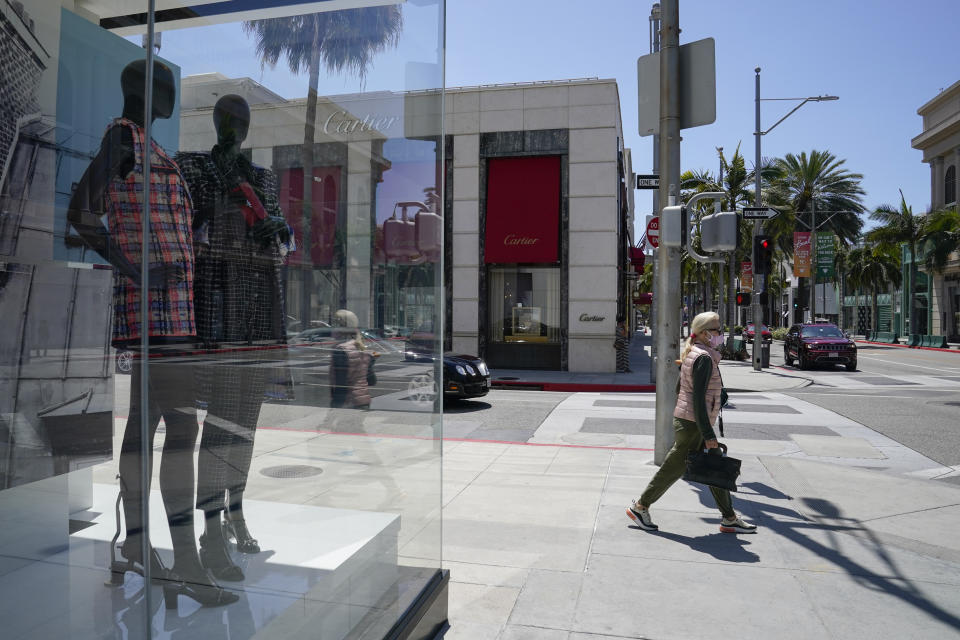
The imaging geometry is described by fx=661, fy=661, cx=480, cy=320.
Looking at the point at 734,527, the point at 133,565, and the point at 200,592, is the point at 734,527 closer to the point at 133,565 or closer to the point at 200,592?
the point at 200,592

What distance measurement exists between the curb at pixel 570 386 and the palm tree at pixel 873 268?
157 feet

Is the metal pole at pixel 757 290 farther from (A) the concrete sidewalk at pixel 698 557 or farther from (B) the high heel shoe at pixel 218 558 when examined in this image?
(B) the high heel shoe at pixel 218 558

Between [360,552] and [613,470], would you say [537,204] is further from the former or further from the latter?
[360,552]

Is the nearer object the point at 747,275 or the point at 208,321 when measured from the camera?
the point at 208,321

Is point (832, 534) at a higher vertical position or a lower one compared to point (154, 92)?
lower

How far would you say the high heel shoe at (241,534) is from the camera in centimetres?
253

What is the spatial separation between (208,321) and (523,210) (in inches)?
737

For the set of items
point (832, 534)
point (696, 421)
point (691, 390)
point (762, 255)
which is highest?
point (762, 255)

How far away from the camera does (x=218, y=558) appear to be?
2465 mm

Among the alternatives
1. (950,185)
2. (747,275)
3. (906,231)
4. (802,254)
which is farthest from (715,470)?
(950,185)

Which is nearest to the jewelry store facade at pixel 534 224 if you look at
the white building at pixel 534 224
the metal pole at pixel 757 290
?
the white building at pixel 534 224

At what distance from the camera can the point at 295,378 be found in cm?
269

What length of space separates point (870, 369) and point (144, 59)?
25.4 metres

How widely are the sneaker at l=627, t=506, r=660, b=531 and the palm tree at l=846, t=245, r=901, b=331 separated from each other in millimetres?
58390
